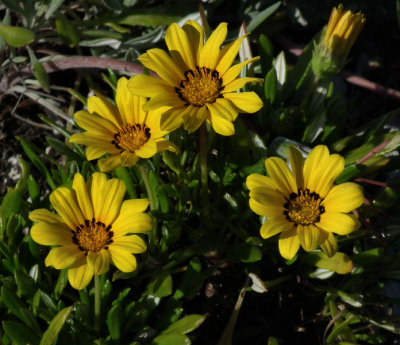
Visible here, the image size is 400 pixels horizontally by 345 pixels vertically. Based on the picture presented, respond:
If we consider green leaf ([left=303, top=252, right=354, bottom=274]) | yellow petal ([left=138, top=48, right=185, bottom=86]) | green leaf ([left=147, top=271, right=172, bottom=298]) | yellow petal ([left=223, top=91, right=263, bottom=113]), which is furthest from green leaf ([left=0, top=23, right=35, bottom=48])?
green leaf ([left=303, top=252, right=354, bottom=274])

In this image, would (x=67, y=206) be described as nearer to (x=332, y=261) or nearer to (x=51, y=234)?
(x=51, y=234)

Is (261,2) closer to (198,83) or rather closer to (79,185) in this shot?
(198,83)

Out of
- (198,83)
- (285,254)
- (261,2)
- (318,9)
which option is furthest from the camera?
(318,9)

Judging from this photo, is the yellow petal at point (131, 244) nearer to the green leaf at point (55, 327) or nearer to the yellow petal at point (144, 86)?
the green leaf at point (55, 327)

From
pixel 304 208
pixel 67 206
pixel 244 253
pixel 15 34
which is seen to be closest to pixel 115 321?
pixel 67 206

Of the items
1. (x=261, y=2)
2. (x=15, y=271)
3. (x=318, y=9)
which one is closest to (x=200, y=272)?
(x=15, y=271)

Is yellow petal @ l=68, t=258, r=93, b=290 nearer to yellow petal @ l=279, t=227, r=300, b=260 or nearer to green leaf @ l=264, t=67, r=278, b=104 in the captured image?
yellow petal @ l=279, t=227, r=300, b=260
